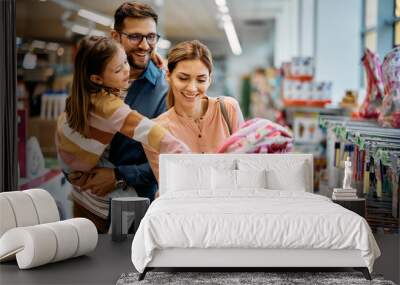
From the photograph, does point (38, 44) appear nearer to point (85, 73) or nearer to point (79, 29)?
point (79, 29)

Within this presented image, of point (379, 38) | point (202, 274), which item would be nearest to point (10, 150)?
point (202, 274)

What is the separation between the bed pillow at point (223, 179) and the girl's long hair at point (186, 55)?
92cm

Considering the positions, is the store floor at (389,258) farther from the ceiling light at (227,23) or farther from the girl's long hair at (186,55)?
the ceiling light at (227,23)

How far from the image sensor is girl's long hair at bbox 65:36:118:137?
7.07 meters

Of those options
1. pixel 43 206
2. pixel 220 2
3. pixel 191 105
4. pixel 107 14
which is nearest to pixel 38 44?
pixel 107 14

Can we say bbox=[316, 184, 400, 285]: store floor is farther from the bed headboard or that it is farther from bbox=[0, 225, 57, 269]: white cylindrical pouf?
bbox=[0, 225, 57, 269]: white cylindrical pouf

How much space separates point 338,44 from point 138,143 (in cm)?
432

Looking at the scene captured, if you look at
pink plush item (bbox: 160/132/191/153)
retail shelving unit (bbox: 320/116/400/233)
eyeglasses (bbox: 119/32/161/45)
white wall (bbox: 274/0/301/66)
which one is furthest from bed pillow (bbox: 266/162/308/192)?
white wall (bbox: 274/0/301/66)

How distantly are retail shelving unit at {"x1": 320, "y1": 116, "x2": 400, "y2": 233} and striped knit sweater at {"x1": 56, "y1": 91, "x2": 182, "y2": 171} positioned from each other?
1511mm

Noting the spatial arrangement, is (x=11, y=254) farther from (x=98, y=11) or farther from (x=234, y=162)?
(x=98, y=11)

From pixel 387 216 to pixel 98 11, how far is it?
3077mm

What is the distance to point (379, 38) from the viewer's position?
881cm

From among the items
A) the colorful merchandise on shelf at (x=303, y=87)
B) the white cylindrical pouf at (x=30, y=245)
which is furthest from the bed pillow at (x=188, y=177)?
the colorful merchandise on shelf at (x=303, y=87)

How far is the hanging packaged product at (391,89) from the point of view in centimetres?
660
